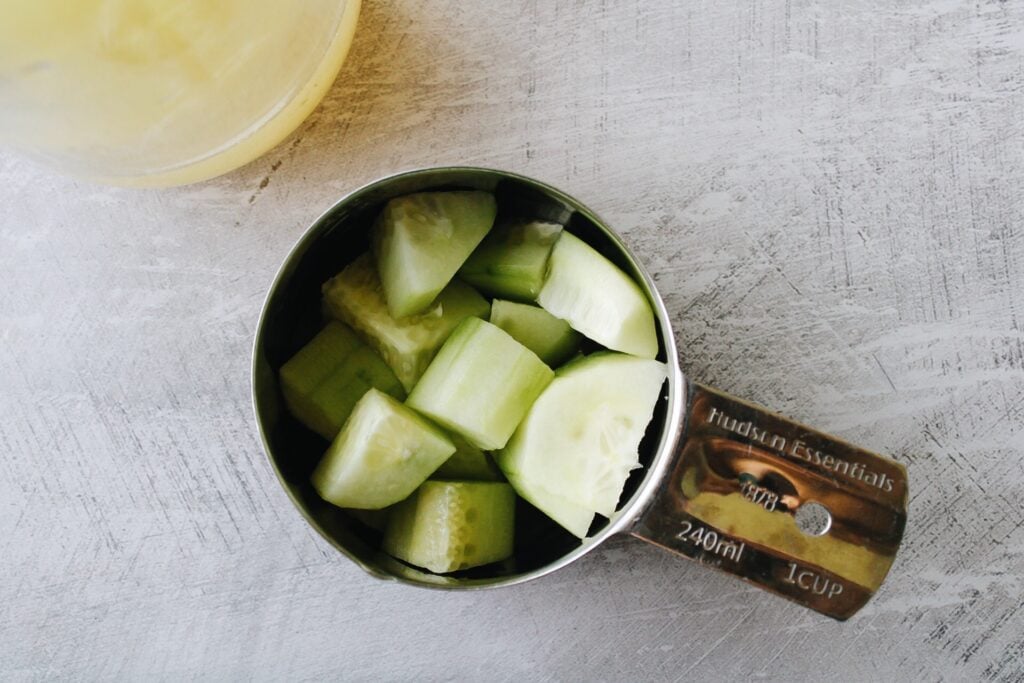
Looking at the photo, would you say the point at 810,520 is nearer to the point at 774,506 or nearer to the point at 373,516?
the point at 774,506

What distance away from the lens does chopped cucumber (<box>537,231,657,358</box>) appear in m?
0.66

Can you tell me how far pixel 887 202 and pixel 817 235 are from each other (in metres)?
0.07

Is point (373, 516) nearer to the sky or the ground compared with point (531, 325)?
nearer to the ground

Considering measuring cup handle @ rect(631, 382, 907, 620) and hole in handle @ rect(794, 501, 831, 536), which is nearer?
measuring cup handle @ rect(631, 382, 907, 620)

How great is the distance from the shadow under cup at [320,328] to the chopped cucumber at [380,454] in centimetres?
3

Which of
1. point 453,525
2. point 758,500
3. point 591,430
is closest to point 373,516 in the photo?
point 453,525

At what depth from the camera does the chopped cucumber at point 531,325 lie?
70 cm

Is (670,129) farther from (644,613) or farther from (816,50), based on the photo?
(644,613)

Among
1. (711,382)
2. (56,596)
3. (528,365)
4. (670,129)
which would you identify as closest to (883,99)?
(670,129)

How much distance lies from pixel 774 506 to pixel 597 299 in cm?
19

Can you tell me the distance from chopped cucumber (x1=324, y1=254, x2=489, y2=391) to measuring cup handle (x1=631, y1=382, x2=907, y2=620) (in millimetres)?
190

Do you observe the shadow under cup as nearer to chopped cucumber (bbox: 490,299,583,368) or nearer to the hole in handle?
chopped cucumber (bbox: 490,299,583,368)

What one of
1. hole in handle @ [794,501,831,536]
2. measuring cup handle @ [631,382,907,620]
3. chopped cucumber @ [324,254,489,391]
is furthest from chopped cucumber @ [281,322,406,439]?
hole in handle @ [794,501,831,536]

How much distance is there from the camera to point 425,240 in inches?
26.7
